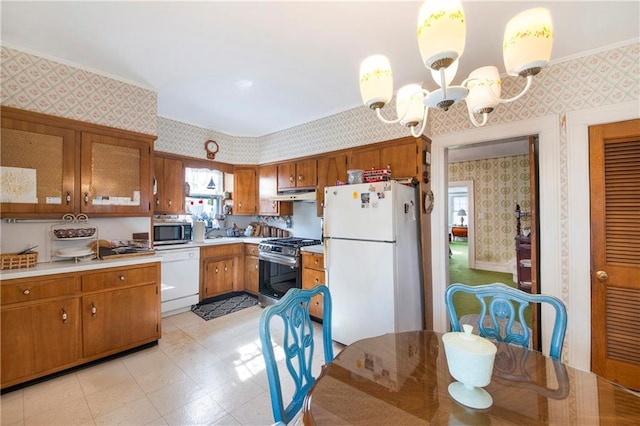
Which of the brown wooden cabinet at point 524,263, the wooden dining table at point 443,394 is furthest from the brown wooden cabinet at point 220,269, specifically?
the brown wooden cabinet at point 524,263

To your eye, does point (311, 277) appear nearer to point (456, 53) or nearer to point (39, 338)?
point (39, 338)

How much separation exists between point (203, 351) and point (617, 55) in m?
4.29

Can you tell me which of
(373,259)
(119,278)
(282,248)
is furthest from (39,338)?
(373,259)

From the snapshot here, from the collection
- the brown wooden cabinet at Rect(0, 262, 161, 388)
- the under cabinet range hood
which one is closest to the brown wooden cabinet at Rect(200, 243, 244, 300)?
the under cabinet range hood

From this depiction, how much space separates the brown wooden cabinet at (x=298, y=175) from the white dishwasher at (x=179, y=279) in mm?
1548

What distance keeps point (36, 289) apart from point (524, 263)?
570cm

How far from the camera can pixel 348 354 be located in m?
1.23

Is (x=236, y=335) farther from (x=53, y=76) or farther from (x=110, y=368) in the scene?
(x=53, y=76)

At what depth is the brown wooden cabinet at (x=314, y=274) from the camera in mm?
3149

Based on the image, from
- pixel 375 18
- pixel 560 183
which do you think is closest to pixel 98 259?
pixel 375 18

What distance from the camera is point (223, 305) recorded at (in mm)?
3791

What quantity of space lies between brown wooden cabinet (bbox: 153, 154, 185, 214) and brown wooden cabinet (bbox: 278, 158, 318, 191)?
56.2 inches

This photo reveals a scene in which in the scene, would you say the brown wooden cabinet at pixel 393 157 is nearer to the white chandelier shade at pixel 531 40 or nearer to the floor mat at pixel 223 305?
the white chandelier shade at pixel 531 40

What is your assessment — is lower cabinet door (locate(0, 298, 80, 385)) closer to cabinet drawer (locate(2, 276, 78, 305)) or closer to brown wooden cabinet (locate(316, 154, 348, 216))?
cabinet drawer (locate(2, 276, 78, 305))
